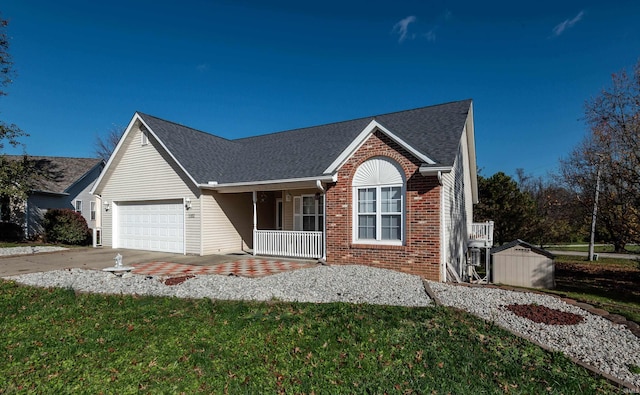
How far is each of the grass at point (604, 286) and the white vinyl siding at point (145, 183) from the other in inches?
522

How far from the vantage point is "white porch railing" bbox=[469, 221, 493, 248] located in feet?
45.6

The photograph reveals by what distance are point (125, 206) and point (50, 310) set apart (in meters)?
11.7

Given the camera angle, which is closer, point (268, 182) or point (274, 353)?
point (274, 353)

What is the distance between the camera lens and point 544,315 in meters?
6.02

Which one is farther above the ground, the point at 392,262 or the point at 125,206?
the point at 125,206

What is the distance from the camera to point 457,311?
600 centimetres

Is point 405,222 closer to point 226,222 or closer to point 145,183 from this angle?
point 226,222

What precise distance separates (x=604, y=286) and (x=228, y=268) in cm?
1361

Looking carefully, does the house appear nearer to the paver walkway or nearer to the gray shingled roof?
the gray shingled roof

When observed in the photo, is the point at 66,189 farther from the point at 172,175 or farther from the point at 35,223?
the point at 172,175

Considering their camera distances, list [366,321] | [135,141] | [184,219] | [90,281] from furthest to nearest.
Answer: [135,141]
[184,219]
[90,281]
[366,321]

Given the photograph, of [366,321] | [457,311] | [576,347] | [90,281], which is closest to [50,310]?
[90,281]

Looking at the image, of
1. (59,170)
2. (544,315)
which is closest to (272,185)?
(544,315)

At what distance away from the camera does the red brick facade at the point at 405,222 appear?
31.6ft
